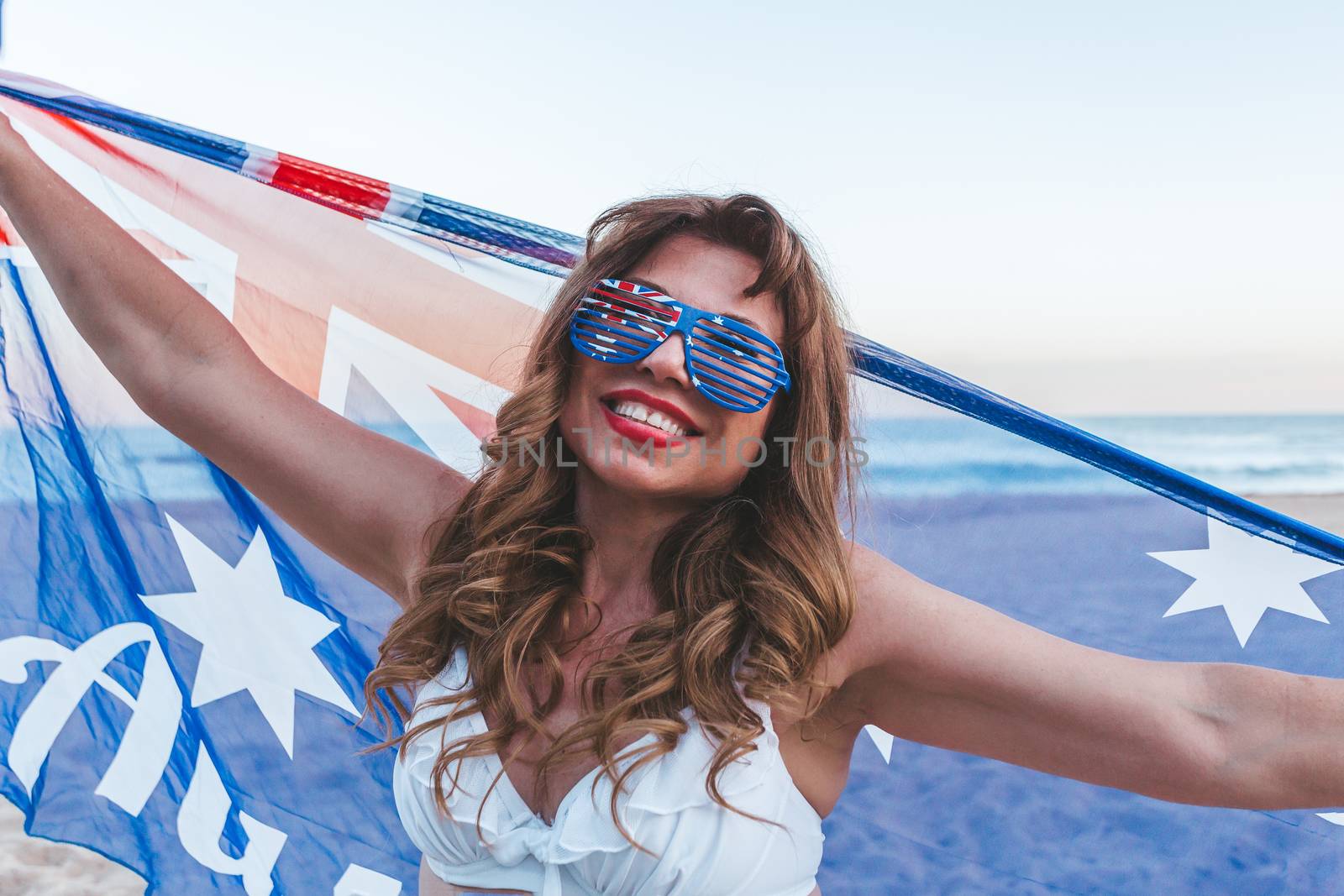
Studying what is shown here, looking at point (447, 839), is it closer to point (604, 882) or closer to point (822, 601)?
point (604, 882)

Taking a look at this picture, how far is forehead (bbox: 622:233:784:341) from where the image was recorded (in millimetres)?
2027

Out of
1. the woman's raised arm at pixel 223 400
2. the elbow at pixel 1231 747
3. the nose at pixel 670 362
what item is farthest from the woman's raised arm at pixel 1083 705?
the woman's raised arm at pixel 223 400

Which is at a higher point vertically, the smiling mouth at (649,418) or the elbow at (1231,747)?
the smiling mouth at (649,418)

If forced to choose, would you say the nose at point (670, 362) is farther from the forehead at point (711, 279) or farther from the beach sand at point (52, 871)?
the beach sand at point (52, 871)

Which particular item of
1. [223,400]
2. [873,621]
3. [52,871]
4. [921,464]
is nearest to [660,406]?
[873,621]

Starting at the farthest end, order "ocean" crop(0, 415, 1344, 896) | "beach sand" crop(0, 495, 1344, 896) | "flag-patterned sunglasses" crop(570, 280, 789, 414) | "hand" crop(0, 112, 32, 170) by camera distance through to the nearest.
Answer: "beach sand" crop(0, 495, 1344, 896)
"hand" crop(0, 112, 32, 170)
"ocean" crop(0, 415, 1344, 896)
"flag-patterned sunglasses" crop(570, 280, 789, 414)

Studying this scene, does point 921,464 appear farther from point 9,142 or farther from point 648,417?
point 9,142

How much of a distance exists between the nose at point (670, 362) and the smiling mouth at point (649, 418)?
0.06 metres

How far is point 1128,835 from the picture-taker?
239 centimetres

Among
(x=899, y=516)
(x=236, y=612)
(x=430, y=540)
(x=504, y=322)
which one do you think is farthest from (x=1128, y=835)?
(x=236, y=612)

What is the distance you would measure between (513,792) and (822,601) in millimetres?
662

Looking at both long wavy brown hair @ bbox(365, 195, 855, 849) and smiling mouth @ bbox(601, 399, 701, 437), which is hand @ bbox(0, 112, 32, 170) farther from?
smiling mouth @ bbox(601, 399, 701, 437)

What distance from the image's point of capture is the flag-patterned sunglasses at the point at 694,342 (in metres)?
1.93

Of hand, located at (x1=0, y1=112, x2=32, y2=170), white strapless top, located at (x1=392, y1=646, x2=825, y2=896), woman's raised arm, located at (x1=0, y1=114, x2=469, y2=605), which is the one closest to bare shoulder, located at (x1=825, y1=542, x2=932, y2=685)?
white strapless top, located at (x1=392, y1=646, x2=825, y2=896)
